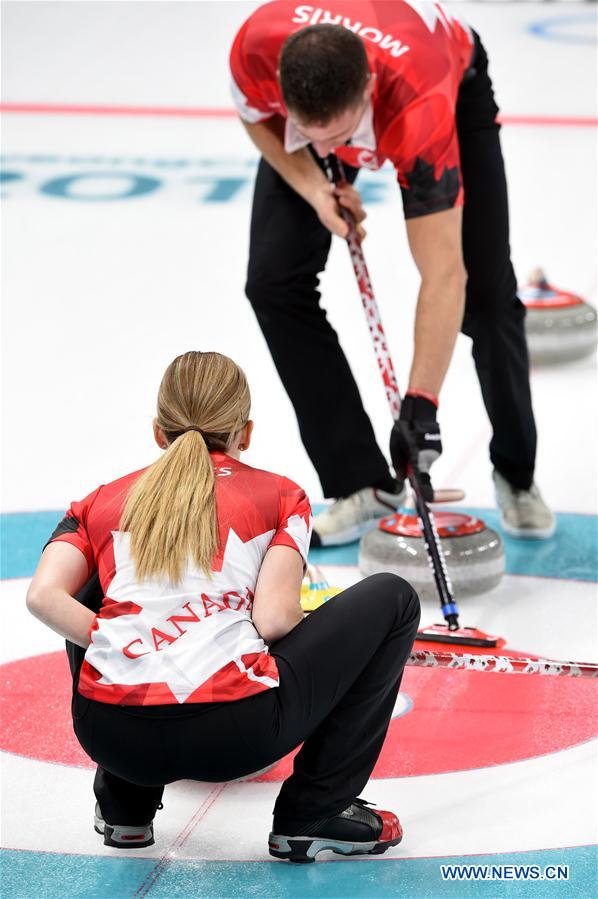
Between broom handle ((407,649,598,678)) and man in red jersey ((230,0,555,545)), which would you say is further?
man in red jersey ((230,0,555,545))

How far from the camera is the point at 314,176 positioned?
11.6ft

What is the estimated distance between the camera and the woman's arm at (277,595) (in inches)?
85.4

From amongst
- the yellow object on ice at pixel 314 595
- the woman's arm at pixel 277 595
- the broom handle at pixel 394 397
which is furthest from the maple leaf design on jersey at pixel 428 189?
the woman's arm at pixel 277 595

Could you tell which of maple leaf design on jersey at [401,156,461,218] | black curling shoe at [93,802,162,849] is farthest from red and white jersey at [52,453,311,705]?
maple leaf design on jersey at [401,156,461,218]

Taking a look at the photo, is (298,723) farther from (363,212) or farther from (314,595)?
(363,212)

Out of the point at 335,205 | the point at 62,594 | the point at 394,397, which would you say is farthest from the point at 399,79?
the point at 62,594

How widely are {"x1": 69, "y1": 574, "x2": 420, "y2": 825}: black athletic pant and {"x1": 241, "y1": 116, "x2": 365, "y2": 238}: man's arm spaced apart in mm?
1423

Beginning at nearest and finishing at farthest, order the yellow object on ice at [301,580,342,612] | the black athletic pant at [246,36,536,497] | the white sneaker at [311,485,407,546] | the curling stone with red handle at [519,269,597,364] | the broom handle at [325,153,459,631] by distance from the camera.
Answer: the yellow object on ice at [301,580,342,612] → the broom handle at [325,153,459,631] → the black athletic pant at [246,36,536,497] → the white sneaker at [311,485,407,546] → the curling stone with red handle at [519,269,597,364]

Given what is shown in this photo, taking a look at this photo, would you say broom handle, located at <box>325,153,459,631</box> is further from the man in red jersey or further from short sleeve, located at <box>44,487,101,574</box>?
short sleeve, located at <box>44,487,101,574</box>

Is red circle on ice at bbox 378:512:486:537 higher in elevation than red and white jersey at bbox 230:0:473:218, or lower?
lower

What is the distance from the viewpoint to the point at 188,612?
2127mm

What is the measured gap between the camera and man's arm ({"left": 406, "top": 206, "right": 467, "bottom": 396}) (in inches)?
125

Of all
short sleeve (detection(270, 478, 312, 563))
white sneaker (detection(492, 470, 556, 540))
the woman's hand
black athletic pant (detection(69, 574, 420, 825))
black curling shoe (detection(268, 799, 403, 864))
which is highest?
the woman's hand

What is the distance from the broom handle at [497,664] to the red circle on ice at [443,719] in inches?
4.9
